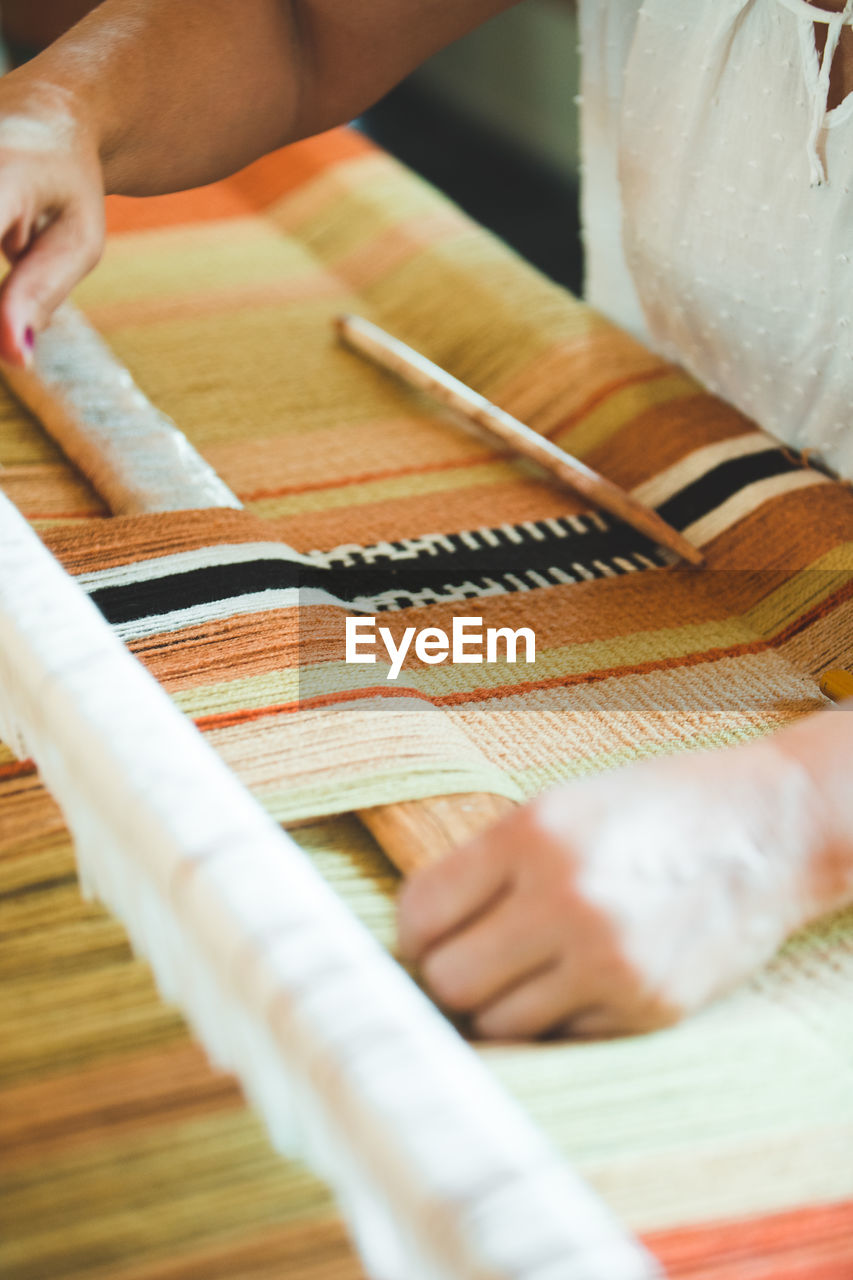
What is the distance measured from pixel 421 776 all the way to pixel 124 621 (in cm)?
17

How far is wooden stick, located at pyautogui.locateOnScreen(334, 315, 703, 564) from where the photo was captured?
71 centimetres

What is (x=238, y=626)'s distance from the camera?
1.80 ft

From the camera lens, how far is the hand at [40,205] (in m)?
0.57

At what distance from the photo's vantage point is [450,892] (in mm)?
382

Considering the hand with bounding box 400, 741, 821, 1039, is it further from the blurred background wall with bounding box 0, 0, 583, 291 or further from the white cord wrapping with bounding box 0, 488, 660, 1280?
the blurred background wall with bounding box 0, 0, 583, 291

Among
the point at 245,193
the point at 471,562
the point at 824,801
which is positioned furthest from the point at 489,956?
the point at 245,193

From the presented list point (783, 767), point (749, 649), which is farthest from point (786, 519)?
point (783, 767)

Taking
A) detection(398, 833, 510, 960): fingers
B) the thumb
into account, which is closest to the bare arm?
the thumb

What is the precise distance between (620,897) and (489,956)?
4cm

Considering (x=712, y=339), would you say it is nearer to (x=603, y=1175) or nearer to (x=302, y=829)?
(x=302, y=829)

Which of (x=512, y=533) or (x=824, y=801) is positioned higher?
(x=824, y=801)

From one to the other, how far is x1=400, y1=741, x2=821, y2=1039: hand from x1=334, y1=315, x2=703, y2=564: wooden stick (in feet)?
1.07

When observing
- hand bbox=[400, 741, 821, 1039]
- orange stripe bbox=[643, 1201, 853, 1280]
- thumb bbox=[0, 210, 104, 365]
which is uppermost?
thumb bbox=[0, 210, 104, 365]
